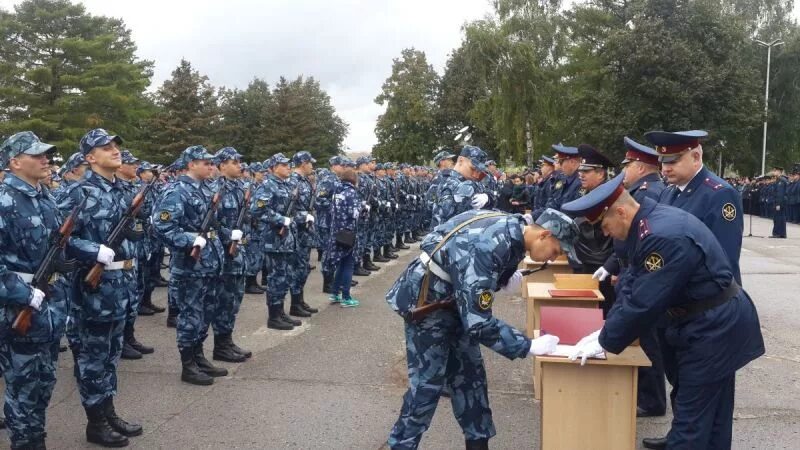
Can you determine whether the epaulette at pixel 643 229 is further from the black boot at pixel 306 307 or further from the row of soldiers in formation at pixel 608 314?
the black boot at pixel 306 307

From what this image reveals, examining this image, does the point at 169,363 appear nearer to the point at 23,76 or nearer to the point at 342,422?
the point at 342,422

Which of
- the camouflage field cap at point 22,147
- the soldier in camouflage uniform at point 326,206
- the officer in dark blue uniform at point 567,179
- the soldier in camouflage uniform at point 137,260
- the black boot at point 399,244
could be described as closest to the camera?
the camouflage field cap at point 22,147

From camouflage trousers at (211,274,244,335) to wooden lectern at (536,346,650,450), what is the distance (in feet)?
12.5

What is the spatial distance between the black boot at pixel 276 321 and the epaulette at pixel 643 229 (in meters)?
5.57

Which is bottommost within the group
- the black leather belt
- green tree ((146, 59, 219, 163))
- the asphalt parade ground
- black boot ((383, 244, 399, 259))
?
the asphalt parade ground

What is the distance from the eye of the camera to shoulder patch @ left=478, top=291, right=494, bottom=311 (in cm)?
332

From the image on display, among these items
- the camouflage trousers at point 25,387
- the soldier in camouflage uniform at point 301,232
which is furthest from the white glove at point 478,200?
the camouflage trousers at point 25,387

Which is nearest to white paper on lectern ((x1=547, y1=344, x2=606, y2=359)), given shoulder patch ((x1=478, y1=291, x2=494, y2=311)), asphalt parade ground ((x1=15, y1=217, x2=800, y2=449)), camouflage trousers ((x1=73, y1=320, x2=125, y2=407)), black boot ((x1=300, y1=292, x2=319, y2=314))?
asphalt parade ground ((x1=15, y1=217, x2=800, y2=449))

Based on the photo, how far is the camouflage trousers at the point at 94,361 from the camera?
474 centimetres

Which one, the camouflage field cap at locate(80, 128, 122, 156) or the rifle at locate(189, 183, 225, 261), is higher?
the camouflage field cap at locate(80, 128, 122, 156)

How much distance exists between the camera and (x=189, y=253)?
19.4 feet

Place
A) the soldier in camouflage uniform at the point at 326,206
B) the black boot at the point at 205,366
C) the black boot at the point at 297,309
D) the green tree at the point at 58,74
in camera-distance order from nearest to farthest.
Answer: the black boot at the point at 205,366 < the black boot at the point at 297,309 < the soldier in camouflage uniform at the point at 326,206 < the green tree at the point at 58,74

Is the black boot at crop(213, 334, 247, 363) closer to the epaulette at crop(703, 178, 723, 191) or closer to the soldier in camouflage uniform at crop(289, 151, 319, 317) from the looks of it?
the soldier in camouflage uniform at crop(289, 151, 319, 317)

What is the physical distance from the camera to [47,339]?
411 cm
